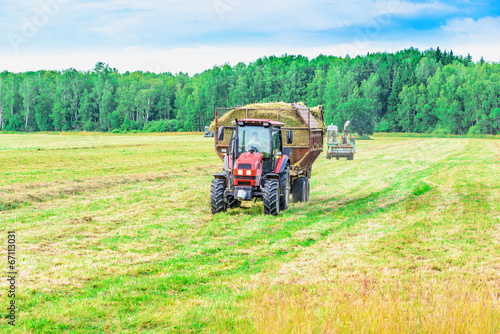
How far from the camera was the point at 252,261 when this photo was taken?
9406 mm

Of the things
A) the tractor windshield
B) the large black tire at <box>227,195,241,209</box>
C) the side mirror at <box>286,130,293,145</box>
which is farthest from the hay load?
the large black tire at <box>227,195,241,209</box>

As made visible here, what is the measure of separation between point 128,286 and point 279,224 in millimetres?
5726

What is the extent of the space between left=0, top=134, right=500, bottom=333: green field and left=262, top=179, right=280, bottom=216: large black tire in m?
0.26

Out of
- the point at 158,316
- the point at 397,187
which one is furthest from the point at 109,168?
the point at 158,316

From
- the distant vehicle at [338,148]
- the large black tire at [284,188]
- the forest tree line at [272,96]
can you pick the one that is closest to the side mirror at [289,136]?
the large black tire at [284,188]

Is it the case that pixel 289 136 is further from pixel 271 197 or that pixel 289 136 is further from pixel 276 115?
pixel 276 115

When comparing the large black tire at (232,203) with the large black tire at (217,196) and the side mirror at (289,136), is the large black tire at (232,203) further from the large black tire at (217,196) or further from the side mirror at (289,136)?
the side mirror at (289,136)

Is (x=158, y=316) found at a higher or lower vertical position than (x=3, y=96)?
lower

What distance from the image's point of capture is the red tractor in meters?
13.7

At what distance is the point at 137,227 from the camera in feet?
39.7

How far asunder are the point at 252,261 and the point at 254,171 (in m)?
4.48

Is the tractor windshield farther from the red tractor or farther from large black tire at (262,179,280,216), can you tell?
large black tire at (262,179,280,216)

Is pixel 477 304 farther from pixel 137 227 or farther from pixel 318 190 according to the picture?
pixel 318 190

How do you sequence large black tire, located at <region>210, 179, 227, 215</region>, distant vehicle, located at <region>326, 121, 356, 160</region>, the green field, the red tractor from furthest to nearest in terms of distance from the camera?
distant vehicle, located at <region>326, 121, 356, 160</region>, large black tire, located at <region>210, 179, 227, 215</region>, the red tractor, the green field
